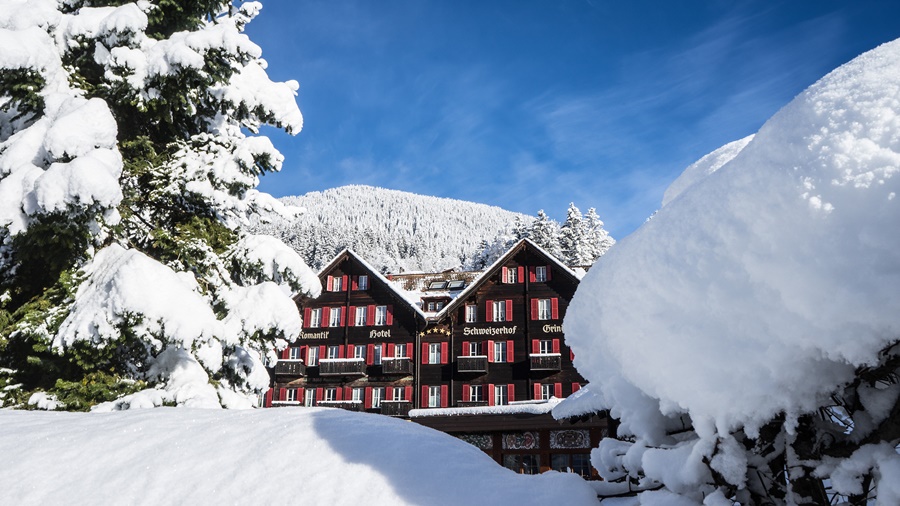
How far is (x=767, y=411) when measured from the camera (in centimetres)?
203

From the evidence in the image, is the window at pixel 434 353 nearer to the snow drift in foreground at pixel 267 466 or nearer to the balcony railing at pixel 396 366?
the balcony railing at pixel 396 366

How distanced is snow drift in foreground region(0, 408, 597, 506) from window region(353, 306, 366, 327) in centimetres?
3467

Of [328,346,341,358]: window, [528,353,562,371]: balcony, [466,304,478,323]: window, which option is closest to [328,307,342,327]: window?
[328,346,341,358]: window

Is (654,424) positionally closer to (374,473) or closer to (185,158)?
(374,473)

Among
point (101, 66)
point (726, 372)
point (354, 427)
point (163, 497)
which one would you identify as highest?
point (101, 66)

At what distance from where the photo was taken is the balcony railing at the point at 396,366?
116 feet

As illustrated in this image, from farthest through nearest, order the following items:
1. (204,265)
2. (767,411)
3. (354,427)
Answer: (204,265)
(354,427)
(767,411)

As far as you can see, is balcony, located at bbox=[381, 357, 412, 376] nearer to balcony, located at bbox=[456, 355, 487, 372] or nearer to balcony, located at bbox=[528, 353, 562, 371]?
balcony, located at bbox=[456, 355, 487, 372]

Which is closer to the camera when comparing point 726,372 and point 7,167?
point 726,372

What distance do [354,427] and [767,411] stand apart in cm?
207

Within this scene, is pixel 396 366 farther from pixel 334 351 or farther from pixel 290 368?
pixel 290 368

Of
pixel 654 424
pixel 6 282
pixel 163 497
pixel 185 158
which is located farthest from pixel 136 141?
pixel 654 424

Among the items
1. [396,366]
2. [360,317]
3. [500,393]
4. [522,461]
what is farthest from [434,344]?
[522,461]

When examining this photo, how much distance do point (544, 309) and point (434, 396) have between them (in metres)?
8.53
